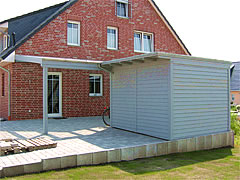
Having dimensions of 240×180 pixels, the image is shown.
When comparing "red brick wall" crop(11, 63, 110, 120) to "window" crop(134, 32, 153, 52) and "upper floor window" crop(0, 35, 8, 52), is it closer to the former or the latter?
"window" crop(134, 32, 153, 52)

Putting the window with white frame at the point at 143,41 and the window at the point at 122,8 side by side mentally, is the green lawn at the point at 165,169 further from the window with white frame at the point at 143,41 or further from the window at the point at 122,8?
the window at the point at 122,8

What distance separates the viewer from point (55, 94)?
14.3 m

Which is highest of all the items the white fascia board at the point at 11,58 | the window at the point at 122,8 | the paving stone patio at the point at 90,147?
the window at the point at 122,8

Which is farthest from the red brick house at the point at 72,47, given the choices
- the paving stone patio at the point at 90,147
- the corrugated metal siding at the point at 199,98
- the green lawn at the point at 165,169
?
the green lawn at the point at 165,169

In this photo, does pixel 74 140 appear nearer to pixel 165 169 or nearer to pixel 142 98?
pixel 142 98

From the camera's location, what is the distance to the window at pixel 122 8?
1647cm

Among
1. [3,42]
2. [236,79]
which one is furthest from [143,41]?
[236,79]

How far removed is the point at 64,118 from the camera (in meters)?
14.1

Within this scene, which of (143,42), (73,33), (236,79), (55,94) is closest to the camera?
(55,94)

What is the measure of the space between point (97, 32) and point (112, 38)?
47.0 inches

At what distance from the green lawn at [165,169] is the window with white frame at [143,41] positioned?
34.8 ft

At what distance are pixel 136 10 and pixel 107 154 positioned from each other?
1238cm

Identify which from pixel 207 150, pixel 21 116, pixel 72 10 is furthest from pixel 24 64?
pixel 207 150

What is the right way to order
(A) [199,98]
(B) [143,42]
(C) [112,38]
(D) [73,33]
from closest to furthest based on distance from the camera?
(A) [199,98] → (D) [73,33] → (C) [112,38] → (B) [143,42]
